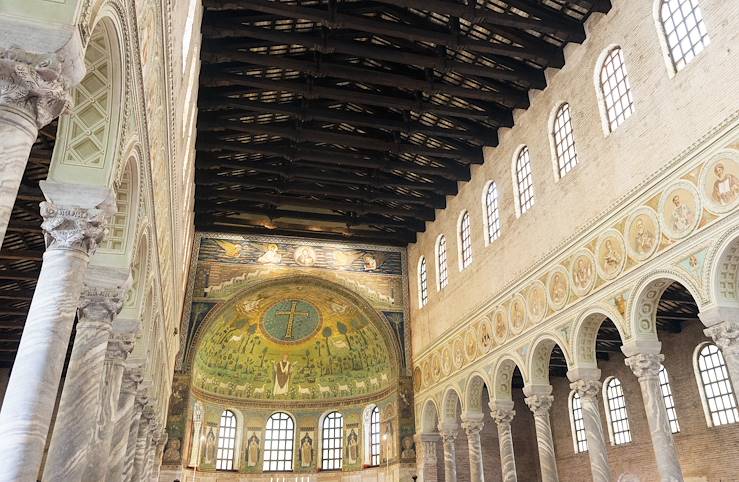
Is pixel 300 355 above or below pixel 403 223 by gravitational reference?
below

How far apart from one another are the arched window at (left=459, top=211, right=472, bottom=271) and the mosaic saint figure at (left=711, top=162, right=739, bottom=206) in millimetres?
11506

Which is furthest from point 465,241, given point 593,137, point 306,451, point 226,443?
point 226,443

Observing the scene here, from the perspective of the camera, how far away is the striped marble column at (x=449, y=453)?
23188 millimetres

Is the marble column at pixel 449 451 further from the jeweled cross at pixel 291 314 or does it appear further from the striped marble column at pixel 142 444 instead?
the striped marble column at pixel 142 444

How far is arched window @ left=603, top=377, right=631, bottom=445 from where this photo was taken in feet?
76.1

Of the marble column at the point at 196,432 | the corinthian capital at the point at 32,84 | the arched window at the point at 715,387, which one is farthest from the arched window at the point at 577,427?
the corinthian capital at the point at 32,84

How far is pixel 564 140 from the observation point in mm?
17062

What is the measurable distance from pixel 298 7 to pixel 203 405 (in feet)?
70.0

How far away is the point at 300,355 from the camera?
3225 cm

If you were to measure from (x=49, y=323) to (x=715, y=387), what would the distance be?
19.7 m

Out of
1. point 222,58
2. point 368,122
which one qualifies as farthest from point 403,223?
point 222,58

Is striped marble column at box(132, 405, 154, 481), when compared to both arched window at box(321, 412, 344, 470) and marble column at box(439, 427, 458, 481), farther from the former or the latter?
arched window at box(321, 412, 344, 470)

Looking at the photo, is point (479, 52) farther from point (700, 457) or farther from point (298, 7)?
point (700, 457)

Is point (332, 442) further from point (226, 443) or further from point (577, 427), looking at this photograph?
point (577, 427)
